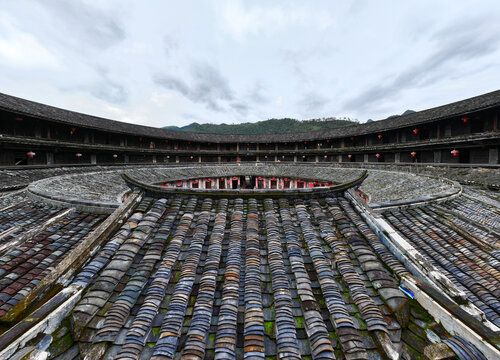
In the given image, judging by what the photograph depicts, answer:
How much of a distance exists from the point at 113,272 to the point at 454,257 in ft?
31.1

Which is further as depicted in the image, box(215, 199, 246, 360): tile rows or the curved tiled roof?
the curved tiled roof

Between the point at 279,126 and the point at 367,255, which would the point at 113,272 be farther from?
the point at 279,126

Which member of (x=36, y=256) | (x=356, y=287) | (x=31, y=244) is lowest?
(x=36, y=256)

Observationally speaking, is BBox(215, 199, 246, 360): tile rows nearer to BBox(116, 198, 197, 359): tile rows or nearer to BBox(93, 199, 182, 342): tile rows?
BBox(116, 198, 197, 359): tile rows

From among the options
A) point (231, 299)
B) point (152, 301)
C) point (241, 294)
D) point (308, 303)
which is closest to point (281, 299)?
point (308, 303)

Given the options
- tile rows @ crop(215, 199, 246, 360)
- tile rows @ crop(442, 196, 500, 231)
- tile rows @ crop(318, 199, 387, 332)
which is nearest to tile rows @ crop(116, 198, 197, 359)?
tile rows @ crop(215, 199, 246, 360)

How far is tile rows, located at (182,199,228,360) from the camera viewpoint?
2.58 metres

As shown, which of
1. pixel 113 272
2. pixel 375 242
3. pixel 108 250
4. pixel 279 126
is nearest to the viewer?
pixel 113 272

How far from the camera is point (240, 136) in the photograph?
51062mm

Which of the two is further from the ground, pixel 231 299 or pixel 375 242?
pixel 375 242

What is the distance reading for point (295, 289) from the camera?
136 inches

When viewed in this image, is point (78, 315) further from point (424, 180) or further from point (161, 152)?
point (161, 152)

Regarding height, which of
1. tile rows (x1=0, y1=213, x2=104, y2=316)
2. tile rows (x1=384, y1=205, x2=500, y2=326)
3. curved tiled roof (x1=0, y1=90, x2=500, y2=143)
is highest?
curved tiled roof (x1=0, y1=90, x2=500, y2=143)

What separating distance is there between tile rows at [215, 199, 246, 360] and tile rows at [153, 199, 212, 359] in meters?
0.54
